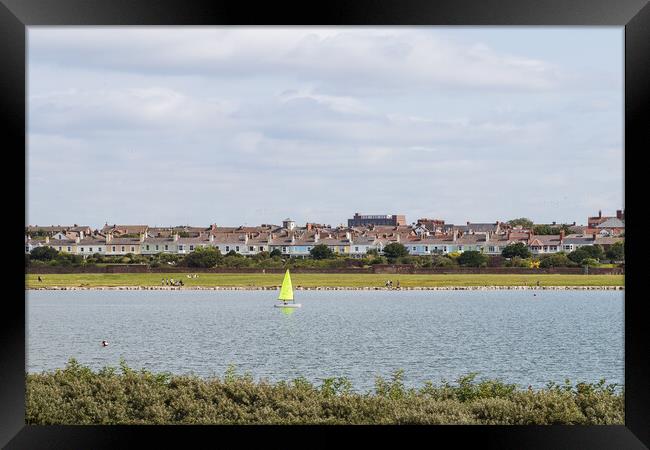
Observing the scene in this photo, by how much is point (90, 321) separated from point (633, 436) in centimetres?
3681

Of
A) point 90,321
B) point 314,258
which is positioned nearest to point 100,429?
point 90,321

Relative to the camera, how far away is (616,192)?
59656 mm

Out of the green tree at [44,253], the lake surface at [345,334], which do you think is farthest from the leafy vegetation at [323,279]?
the lake surface at [345,334]

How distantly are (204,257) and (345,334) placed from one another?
25.0 m

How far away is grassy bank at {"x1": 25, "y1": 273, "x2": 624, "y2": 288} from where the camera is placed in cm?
5553

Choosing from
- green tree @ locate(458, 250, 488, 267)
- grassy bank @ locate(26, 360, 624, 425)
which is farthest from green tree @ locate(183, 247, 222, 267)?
grassy bank @ locate(26, 360, 624, 425)

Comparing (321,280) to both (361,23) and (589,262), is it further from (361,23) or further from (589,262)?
(361,23)

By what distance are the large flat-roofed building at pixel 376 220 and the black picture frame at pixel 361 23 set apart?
53.8 m

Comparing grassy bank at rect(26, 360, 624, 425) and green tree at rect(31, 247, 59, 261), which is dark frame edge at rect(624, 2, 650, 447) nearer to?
grassy bank at rect(26, 360, 624, 425)

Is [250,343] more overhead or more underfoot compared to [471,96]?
more underfoot

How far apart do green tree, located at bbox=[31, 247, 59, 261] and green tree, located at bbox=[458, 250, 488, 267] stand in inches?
1015

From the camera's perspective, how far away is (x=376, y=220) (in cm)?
6000

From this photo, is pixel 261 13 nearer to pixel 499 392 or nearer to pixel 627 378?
pixel 627 378

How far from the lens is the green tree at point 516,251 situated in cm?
5681
